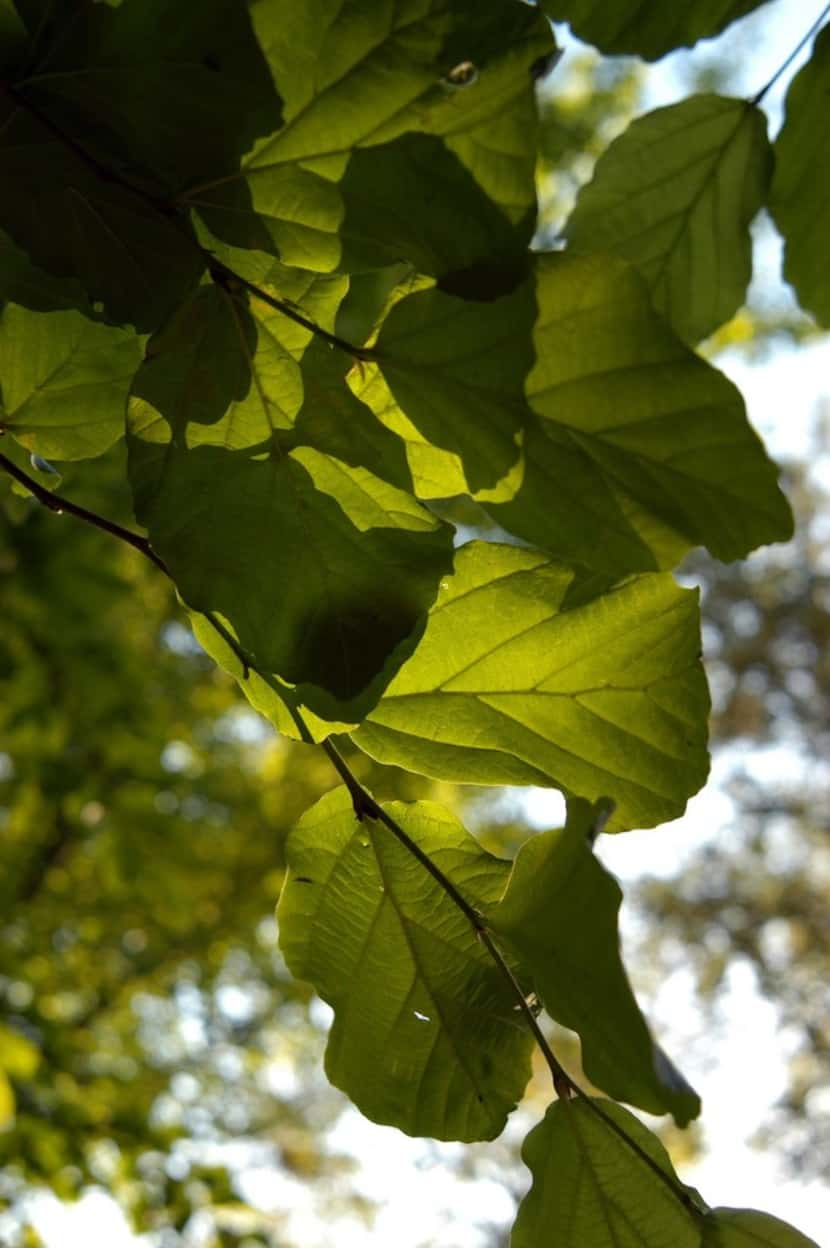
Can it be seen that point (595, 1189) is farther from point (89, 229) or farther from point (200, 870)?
point (200, 870)

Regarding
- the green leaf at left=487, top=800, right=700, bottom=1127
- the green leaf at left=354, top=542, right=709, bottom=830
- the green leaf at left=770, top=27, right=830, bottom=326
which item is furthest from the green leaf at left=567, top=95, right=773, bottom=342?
the green leaf at left=487, top=800, right=700, bottom=1127

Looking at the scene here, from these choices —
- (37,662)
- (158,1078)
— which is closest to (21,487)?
(37,662)

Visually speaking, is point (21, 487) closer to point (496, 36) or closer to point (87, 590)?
point (496, 36)

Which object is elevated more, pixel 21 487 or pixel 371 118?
pixel 371 118

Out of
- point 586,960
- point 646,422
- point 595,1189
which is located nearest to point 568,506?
point 646,422

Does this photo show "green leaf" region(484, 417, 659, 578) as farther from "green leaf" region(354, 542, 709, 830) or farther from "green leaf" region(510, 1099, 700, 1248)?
"green leaf" region(510, 1099, 700, 1248)

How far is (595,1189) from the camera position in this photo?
1.29 feet

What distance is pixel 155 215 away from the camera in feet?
1.03

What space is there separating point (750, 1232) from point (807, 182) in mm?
459

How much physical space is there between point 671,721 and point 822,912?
26.0 ft

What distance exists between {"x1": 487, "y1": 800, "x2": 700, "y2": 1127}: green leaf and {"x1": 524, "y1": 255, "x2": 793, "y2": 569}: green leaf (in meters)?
0.10

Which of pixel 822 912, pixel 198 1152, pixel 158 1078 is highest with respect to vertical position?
pixel 198 1152

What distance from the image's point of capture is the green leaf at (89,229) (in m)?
0.30

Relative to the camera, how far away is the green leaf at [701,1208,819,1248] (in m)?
0.37
